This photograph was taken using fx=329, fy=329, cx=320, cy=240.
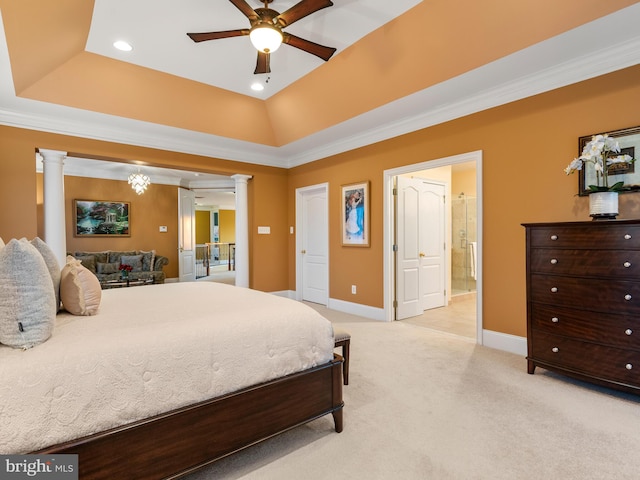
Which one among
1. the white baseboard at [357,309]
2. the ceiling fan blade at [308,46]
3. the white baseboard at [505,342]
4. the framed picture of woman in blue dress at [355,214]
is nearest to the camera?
the ceiling fan blade at [308,46]

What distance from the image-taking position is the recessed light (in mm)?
3316

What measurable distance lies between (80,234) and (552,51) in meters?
8.77

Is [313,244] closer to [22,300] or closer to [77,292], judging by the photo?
[77,292]

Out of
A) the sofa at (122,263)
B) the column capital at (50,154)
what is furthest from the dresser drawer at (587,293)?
the sofa at (122,263)

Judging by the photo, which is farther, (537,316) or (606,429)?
(537,316)

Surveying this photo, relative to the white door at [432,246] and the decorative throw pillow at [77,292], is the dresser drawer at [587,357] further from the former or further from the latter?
the decorative throw pillow at [77,292]

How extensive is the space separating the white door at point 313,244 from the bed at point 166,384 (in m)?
3.73

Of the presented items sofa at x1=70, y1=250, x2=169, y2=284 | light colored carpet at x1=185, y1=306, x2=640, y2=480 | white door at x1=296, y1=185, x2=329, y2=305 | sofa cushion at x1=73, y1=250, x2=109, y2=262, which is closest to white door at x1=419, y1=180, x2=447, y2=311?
white door at x1=296, y1=185, x2=329, y2=305

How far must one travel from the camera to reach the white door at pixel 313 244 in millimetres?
5805

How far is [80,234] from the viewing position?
736cm

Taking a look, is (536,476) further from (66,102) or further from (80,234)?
(80,234)

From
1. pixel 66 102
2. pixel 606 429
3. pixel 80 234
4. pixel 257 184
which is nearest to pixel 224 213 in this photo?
pixel 80 234

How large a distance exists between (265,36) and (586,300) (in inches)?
124

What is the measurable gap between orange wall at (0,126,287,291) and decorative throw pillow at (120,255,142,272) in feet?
5.76
